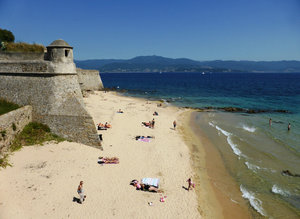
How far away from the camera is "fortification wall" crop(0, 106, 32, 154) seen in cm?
1384

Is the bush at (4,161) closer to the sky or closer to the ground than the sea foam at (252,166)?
closer to the sky

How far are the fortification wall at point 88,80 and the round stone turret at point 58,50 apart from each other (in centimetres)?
3212

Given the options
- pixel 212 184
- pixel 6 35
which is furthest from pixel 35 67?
pixel 212 184

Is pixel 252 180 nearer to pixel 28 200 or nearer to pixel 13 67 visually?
pixel 28 200

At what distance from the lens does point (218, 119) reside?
3350 cm

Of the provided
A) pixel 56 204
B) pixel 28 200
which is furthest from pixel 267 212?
pixel 28 200

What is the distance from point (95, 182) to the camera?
13000 millimetres

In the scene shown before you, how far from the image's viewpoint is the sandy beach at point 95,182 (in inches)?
421

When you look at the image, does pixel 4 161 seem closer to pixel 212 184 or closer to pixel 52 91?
pixel 52 91

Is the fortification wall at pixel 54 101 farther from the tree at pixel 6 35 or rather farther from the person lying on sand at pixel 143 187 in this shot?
the tree at pixel 6 35

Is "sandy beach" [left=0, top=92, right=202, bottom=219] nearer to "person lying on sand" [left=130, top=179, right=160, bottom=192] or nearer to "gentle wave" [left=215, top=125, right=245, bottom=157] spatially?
"person lying on sand" [left=130, top=179, right=160, bottom=192]

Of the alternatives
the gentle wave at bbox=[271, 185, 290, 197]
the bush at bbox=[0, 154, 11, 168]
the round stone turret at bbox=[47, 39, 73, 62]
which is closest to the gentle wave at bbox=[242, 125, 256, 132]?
the gentle wave at bbox=[271, 185, 290, 197]

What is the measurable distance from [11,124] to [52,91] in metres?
4.05

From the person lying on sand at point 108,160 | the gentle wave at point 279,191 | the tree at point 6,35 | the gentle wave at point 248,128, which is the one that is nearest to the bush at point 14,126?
the person lying on sand at point 108,160
